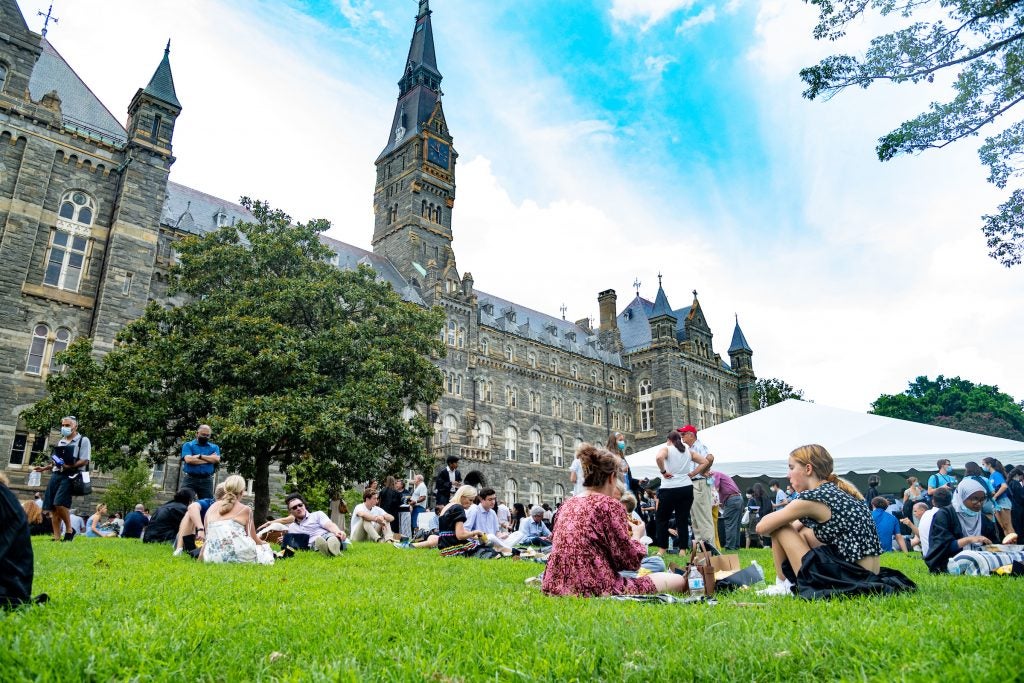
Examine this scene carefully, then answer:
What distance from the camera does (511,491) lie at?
44.2 m

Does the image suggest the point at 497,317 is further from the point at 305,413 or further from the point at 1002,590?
the point at 1002,590

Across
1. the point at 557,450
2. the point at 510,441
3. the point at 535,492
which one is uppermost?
the point at 510,441

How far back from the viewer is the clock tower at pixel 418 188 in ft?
154

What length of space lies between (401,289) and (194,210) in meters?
13.1

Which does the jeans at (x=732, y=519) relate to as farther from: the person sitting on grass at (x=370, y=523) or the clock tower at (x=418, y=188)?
the clock tower at (x=418, y=188)

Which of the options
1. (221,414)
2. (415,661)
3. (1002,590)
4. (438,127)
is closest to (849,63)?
(1002,590)

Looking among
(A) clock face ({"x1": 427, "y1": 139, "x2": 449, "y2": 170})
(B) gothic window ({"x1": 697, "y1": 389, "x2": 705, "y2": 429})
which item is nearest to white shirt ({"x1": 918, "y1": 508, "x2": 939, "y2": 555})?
(A) clock face ({"x1": 427, "y1": 139, "x2": 449, "y2": 170})

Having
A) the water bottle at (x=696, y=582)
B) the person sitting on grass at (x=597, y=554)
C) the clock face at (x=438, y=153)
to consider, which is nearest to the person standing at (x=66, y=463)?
the person sitting on grass at (x=597, y=554)

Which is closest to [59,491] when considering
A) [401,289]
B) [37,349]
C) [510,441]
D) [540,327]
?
[37,349]

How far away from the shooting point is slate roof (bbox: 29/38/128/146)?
2862 centimetres

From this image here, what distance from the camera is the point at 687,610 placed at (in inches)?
184

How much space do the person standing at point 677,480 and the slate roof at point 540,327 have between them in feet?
115

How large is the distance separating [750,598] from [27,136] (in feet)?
104

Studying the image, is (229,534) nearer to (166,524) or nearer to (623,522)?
(166,524)
